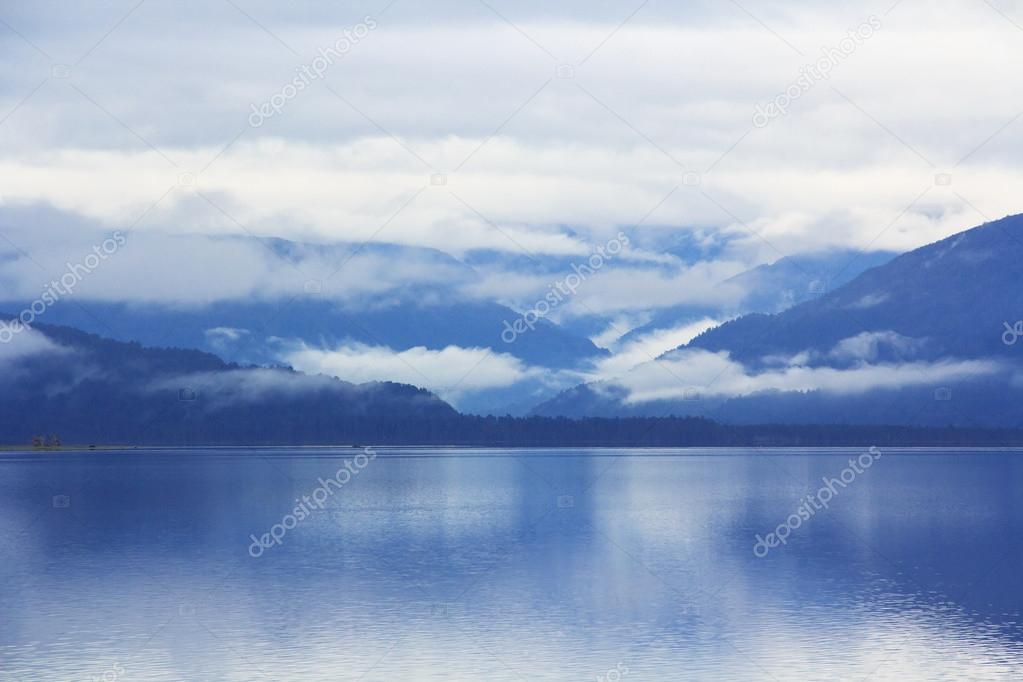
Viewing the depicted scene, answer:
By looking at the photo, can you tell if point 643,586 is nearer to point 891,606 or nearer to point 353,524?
point 891,606

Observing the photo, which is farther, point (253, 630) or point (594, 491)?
point (594, 491)

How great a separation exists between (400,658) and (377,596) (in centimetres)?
1768

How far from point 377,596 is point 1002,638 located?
31.6m

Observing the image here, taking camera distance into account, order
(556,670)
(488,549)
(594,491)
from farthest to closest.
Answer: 1. (594,491)
2. (488,549)
3. (556,670)

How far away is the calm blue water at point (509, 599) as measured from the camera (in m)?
55.1

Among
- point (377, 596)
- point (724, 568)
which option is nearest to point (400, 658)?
point (377, 596)

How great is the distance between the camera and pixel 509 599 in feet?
240

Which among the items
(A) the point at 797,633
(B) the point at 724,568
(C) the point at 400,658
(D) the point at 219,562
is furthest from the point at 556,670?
(D) the point at 219,562

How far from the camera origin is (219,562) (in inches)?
3588

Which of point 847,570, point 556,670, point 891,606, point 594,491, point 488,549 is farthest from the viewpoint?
point 594,491

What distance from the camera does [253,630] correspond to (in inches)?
2474

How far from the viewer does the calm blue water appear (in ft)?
181

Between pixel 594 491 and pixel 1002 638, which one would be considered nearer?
pixel 1002 638

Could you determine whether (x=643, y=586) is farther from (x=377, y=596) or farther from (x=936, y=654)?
(x=936, y=654)
